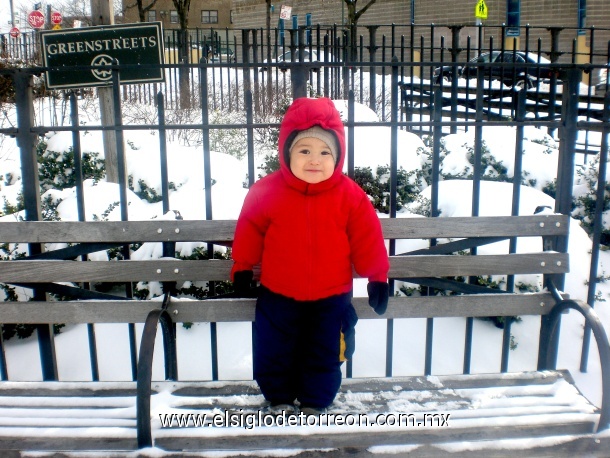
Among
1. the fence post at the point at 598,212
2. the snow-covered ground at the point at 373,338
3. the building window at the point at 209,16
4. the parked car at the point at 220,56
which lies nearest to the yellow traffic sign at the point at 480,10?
the parked car at the point at 220,56

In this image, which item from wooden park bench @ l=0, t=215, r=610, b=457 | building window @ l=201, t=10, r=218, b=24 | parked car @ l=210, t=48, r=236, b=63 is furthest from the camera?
building window @ l=201, t=10, r=218, b=24

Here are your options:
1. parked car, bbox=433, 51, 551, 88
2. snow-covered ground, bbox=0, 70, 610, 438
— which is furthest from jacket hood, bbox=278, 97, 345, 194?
snow-covered ground, bbox=0, 70, 610, 438

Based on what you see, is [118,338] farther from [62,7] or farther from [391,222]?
[62,7]

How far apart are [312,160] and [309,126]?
0.13 m

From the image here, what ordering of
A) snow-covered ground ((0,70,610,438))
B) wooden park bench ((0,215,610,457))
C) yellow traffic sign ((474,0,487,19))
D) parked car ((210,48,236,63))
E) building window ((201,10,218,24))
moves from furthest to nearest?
1. building window ((201,10,218,24))
2. yellow traffic sign ((474,0,487,19))
3. parked car ((210,48,236,63))
4. snow-covered ground ((0,70,610,438))
5. wooden park bench ((0,215,610,457))

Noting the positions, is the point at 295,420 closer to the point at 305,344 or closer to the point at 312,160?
the point at 305,344

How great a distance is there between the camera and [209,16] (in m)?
49.2

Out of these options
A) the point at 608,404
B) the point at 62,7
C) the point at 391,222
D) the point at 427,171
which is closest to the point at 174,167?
the point at 427,171

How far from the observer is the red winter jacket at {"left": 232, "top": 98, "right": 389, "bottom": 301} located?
217cm

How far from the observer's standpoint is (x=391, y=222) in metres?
2.54

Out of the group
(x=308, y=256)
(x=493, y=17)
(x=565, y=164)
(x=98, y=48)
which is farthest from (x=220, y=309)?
(x=493, y=17)

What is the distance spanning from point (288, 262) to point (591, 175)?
11.7 ft

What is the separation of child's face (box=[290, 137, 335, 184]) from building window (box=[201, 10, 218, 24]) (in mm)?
50701

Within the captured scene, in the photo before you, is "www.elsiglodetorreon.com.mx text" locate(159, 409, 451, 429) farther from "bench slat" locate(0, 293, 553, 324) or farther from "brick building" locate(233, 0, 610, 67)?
"brick building" locate(233, 0, 610, 67)
